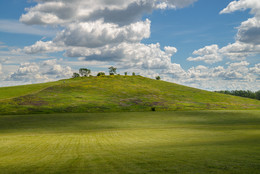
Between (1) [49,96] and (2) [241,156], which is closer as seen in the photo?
(2) [241,156]

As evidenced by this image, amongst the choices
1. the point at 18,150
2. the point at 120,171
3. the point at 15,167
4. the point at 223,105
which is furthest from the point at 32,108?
the point at 223,105

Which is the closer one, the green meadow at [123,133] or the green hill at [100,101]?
the green meadow at [123,133]

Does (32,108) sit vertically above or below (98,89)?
below

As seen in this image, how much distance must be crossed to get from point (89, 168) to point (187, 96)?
310ft

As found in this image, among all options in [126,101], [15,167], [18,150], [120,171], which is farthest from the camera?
[126,101]

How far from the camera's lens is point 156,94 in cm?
10225

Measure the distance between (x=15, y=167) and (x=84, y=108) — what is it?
59.9m

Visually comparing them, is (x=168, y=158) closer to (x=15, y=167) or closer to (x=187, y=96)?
(x=15, y=167)

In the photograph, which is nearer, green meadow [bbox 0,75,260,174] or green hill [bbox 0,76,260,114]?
green meadow [bbox 0,75,260,174]

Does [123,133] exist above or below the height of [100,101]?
below

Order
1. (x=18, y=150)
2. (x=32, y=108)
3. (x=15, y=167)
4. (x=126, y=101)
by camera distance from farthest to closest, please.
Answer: (x=126, y=101)
(x=32, y=108)
(x=18, y=150)
(x=15, y=167)

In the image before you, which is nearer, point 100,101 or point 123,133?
point 123,133

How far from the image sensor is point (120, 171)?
11367mm

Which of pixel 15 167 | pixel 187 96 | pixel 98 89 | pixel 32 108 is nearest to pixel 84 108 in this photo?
pixel 32 108
